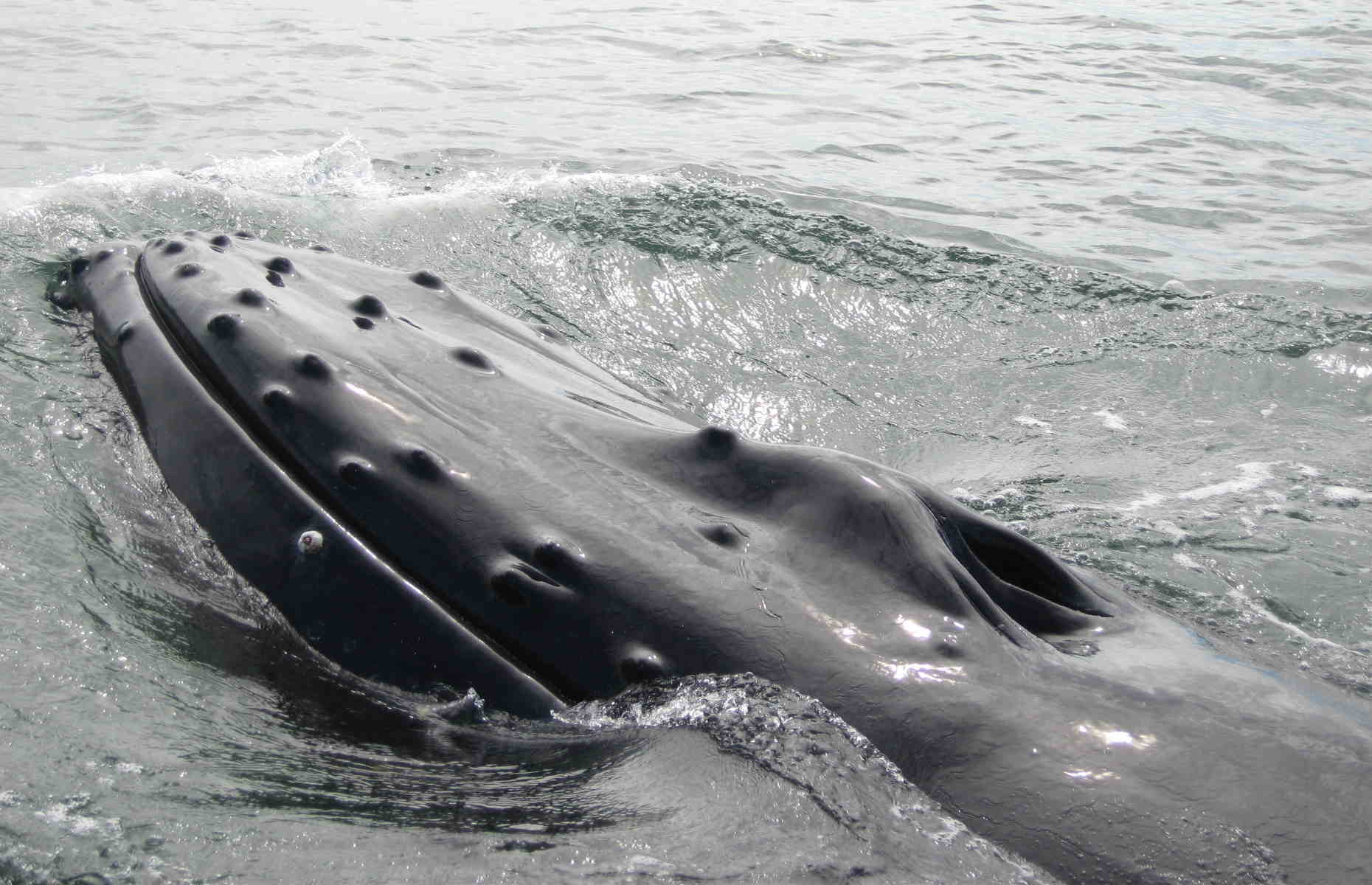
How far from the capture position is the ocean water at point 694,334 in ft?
11.2

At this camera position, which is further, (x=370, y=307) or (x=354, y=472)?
(x=370, y=307)

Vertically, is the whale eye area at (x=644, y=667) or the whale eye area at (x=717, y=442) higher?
the whale eye area at (x=717, y=442)

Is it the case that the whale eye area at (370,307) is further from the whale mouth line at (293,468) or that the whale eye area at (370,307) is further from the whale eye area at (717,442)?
the whale eye area at (717,442)

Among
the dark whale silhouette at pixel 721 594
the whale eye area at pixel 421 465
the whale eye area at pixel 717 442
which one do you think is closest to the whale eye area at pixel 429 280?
the dark whale silhouette at pixel 721 594

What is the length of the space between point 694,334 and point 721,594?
18.6 feet

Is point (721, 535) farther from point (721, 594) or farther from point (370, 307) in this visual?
point (370, 307)

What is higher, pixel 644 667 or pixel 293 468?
pixel 293 468

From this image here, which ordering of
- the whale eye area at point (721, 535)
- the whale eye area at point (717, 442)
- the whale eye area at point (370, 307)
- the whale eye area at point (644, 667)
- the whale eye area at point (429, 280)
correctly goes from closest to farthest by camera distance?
the whale eye area at point (644, 667) → the whale eye area at point (721, 535) → the whale eye area at point (717, 442) → the whale eye area at point (370, 307) → the whale eye area at point (429, 280)

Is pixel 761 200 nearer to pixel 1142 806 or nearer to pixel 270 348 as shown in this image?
pixel 270 348

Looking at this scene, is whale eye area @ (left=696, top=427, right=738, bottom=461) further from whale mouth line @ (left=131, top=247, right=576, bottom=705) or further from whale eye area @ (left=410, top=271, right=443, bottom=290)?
whale eye area @ (left=410, top=271, right=443, bottom=290)

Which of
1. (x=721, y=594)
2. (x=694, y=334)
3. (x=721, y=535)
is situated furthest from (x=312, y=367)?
(x=694, y=334)

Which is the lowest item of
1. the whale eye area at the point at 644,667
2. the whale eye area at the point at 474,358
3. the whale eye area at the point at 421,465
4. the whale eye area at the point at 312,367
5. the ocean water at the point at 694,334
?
the ocean water at the point at 694,334

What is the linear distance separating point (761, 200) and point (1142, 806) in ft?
31.0

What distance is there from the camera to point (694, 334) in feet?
30.7
